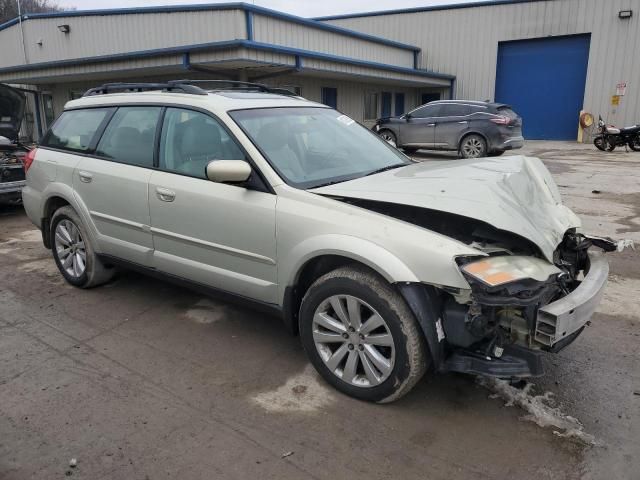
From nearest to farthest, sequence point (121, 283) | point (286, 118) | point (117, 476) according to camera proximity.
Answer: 1. point (117, 476)
2. point (286, 118)
3. point (121, 283)

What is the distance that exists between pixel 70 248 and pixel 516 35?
22.8 metres

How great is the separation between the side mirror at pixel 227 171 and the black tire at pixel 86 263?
2017 millimetres

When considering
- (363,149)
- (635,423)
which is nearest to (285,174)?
(363,149)

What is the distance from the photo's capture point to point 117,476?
2426mm

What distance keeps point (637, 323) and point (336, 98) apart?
17028 millimetres

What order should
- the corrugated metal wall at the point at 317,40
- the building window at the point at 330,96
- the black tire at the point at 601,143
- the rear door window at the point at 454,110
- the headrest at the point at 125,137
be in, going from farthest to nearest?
the building window at the point at 330,96
the black tire at the point at 601,143
the rear door window at the point at 454,110
the corrugated metal wall at the point at 317,40
the headrest at the point at 125,137

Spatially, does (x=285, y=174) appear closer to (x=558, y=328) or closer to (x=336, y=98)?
(x=558, y=328)

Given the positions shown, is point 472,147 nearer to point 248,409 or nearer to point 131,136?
point 131,136

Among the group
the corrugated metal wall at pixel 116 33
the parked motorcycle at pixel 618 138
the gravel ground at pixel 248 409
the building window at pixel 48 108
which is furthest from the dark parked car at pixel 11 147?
the parked motorcycle at pixel 618 138

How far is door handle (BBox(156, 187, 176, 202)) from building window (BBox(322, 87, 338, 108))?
53.0 ft

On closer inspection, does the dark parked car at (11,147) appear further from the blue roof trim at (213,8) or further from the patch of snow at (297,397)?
the patch of snow at (297,397)

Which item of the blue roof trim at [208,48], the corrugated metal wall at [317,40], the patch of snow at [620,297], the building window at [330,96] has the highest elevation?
the corrugated metal wall at [317,40]

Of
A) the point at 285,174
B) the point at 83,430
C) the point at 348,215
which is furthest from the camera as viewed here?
the point at 285,174

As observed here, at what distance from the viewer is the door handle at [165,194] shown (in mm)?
3709
